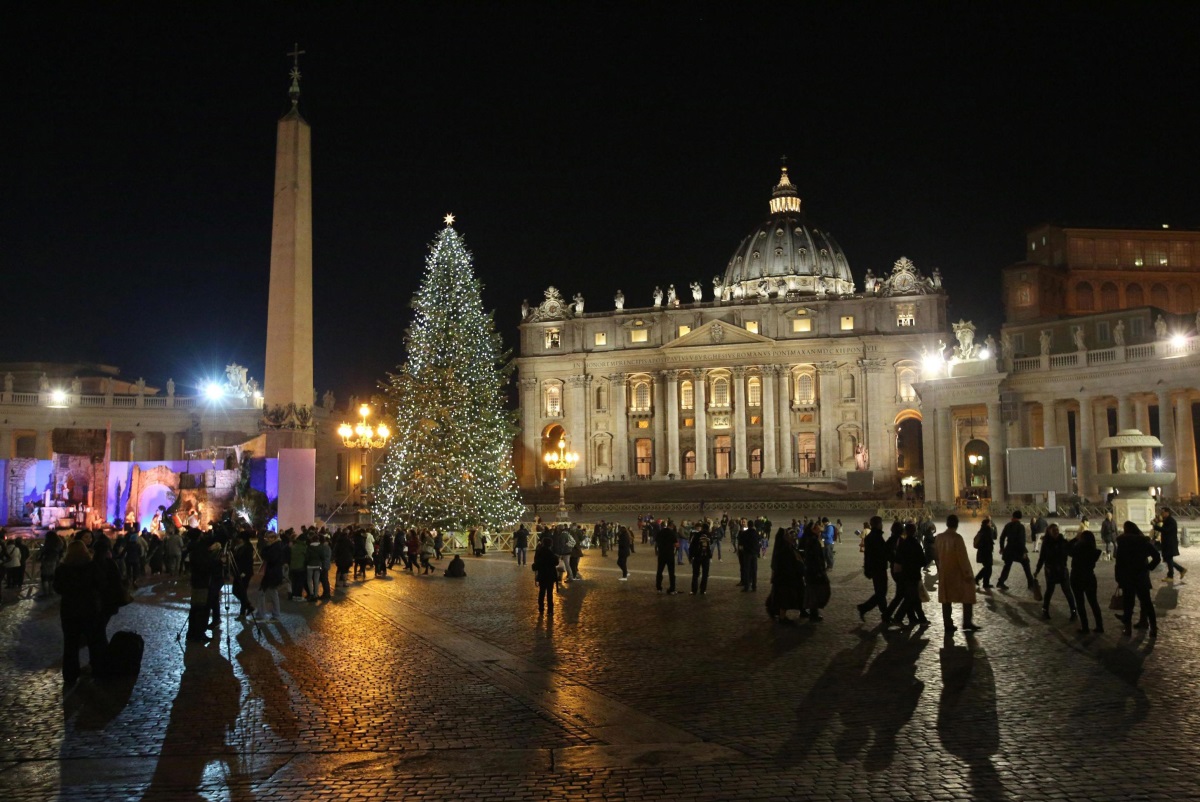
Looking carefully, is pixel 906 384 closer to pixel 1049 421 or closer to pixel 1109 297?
pixel 1109 297

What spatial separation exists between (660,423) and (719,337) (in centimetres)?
834

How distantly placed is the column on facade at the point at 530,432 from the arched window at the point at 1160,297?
44.7 metres

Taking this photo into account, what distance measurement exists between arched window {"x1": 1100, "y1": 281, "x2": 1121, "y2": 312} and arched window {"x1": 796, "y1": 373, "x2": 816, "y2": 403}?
23.8 metres

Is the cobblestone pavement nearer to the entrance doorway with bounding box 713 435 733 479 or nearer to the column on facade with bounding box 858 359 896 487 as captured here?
the column on facade with bounding box 858 359 896 487

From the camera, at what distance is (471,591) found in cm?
1803

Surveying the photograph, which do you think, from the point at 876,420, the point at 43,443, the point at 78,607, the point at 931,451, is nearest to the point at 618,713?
the point at 78,607

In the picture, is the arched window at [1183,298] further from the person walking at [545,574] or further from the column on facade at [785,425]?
the person walking at [545,574]

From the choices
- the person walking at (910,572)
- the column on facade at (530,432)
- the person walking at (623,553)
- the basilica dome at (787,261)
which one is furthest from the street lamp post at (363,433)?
the basilica dome at (787,261)

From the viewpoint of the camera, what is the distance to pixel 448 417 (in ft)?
95.6

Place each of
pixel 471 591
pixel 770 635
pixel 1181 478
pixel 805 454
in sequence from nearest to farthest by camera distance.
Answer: pixel 770 635 < pixel 471 591 < pixel 1181 478 < pixel 805 454

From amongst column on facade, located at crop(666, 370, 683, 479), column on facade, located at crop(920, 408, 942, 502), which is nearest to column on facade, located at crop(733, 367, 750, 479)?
column on facade, located at crop(666, 370, 683, 479)

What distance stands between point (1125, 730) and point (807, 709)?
2.22m

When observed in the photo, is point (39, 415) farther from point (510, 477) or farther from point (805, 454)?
point (805, 454)

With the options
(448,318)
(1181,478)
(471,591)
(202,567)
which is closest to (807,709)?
(202,567)
